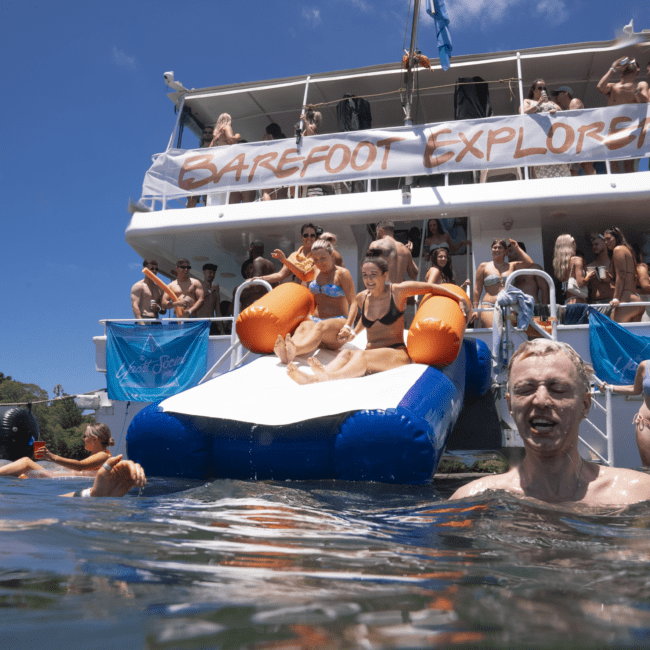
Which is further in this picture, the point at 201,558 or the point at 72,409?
the point at 72,409

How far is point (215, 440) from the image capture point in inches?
142

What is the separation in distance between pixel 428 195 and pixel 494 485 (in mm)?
5730

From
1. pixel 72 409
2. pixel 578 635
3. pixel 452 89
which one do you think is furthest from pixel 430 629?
pixel 72 409

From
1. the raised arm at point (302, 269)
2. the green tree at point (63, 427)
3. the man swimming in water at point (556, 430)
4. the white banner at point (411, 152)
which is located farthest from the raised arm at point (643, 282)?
the green tree at point (63, 427)

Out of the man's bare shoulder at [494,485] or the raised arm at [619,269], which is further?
the raised arm at [619,269]

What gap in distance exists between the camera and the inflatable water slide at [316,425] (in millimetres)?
3223

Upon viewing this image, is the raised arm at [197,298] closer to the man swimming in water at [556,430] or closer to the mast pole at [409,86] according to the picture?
the mast pole at [409,86]

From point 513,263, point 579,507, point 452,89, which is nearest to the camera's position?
point 579,507

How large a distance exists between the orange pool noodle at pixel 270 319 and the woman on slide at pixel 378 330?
0.63 m

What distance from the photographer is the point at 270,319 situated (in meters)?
4.82

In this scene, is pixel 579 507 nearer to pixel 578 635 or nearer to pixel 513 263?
pixel 578 635

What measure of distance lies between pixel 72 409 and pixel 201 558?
98.2 ft

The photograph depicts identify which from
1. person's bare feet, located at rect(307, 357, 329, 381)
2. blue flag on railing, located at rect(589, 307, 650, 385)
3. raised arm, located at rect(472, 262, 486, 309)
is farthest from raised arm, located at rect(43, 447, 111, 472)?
blue flag on railing, located at rect(589, 307, 650, 385)

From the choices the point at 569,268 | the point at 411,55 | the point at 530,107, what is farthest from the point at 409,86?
the point at 569,268
